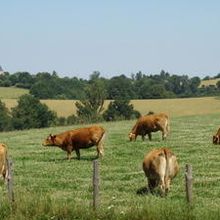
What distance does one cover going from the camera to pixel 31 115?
102 m

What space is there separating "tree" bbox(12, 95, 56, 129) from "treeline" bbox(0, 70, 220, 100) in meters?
20.4

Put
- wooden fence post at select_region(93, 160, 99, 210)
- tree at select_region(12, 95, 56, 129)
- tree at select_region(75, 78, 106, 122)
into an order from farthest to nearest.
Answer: tree at select_region(75, 78, 106, 122) → tree at select_region(12, 95, 56, 129) → wooden fence post at select_region(93, 160, 99, 210)

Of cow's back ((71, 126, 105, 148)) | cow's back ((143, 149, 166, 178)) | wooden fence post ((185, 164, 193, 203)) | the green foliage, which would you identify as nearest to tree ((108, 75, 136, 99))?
the green foliage

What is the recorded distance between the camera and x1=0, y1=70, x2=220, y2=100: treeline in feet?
472

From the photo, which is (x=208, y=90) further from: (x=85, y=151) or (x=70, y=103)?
(x=85, y=151)

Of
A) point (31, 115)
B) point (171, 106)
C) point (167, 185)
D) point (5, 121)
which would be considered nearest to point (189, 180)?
point (167, 185)

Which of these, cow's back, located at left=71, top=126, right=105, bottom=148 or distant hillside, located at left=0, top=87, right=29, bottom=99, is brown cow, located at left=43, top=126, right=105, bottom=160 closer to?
cow's back, located at left=71, top=126, right=105, bottom=148

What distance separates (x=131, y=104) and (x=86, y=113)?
8.27 metres

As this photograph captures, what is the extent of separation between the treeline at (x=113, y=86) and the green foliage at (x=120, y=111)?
10952 millimetres

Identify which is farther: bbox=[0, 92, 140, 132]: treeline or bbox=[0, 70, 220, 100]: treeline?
bbox=[0, 70, 220, 100]: treeline

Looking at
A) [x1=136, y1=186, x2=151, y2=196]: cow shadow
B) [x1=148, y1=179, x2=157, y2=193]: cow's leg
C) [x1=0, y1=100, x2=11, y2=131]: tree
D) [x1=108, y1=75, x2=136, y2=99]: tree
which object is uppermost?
[x1=108, y1=75, x2=136, y2=99]: tree

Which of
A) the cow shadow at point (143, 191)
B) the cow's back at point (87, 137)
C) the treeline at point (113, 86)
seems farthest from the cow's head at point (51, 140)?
the treeline at point (113, 86)

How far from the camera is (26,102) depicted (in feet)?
344

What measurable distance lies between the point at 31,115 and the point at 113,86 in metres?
44.5
